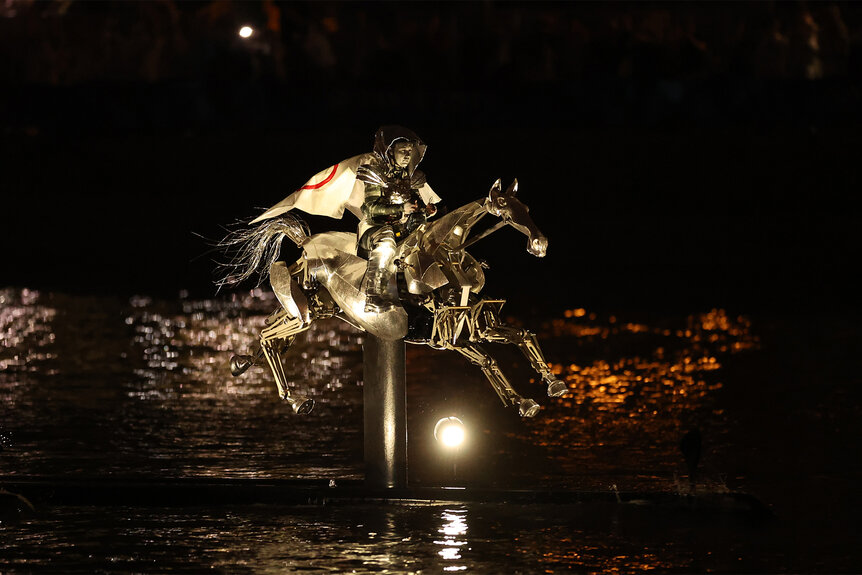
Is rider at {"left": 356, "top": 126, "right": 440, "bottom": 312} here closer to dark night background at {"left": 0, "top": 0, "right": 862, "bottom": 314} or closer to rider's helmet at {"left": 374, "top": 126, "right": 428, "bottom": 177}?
rider's helmet at {"left": 374, "top": 126, "right": 428, "bottom": 177}

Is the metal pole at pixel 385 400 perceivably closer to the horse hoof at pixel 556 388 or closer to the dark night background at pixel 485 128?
the horse hoof at pixel 556 388

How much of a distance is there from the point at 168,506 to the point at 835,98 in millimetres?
12162

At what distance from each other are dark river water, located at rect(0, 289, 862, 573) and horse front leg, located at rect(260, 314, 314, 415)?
1.82 feet

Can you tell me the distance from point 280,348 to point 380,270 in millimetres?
844

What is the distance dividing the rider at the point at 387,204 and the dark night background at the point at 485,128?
9.80 m

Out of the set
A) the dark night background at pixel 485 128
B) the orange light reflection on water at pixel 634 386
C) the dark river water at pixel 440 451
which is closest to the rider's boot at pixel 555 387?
the dark river water at pixel 440 451

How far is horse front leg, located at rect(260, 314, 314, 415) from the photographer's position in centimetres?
690

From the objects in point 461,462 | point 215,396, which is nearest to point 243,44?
point 215,396

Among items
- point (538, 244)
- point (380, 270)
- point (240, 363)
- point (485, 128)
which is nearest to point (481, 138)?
point (485, 128)

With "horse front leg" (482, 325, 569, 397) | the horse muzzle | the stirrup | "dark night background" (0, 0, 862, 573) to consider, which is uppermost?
"dark night background" (0, 0, 862, 573)

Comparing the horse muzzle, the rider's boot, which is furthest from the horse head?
the rider's boot

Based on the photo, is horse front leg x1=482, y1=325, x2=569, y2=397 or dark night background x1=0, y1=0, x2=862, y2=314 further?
dark night background x1=0, y1=0, x2=862, y2=314

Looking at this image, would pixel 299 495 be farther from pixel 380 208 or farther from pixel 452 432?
pixel 380 208

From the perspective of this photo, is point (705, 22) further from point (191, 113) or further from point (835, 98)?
point (191, 113)
